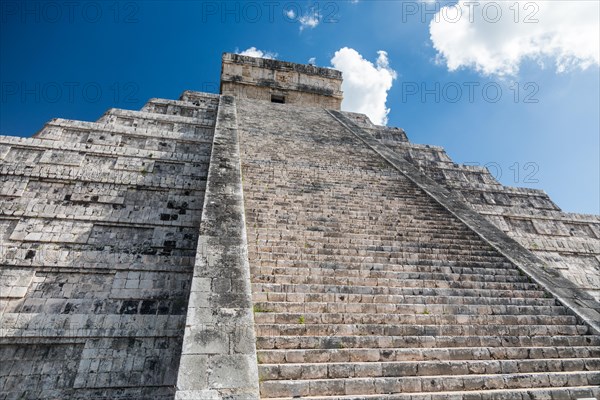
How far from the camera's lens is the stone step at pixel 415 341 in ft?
12.0

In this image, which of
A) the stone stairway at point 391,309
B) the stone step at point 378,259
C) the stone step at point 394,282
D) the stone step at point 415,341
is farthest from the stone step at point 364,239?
the stone step at point 415,341

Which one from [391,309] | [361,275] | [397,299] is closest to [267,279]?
[361,275]

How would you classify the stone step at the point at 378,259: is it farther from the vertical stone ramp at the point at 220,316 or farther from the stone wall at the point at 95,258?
the stone wall at the point at 95,258

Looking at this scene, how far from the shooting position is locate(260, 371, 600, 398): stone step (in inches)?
124

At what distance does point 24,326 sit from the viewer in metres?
4.96

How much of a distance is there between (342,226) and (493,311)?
9.02 feet

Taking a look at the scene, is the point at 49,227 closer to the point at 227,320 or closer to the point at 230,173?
the point at 230,173

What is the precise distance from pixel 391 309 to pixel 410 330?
0.39 metres

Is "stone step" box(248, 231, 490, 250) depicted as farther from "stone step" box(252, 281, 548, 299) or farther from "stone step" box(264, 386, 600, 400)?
"stone step" box(264, 386, 600, 400)

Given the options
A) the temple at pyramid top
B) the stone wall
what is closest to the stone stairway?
the stone wall

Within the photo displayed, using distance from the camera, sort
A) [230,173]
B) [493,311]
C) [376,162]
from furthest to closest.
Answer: [376,162] → [230,173] → [493,311]

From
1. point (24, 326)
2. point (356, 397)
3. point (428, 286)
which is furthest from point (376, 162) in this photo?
point (24, 326)

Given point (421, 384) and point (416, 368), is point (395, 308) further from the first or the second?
point (421, 384)

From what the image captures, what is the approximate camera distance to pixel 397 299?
182 inches
